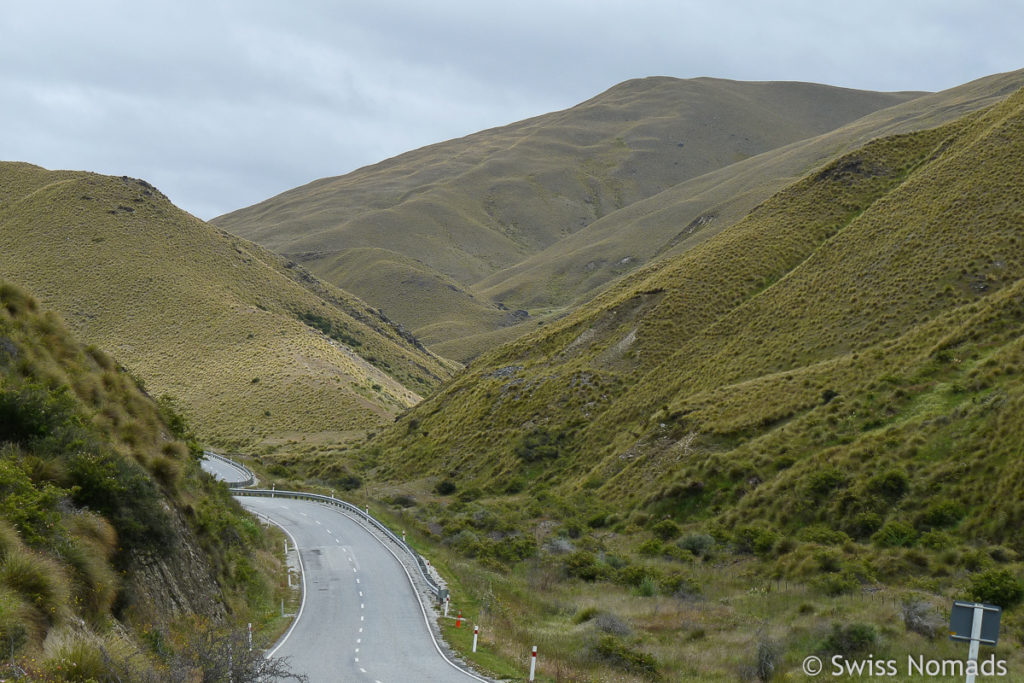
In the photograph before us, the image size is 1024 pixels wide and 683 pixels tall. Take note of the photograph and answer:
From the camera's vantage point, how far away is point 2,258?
3302 inches

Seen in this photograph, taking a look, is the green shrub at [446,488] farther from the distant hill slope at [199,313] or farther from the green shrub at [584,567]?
the distant hill slope at [199,313]

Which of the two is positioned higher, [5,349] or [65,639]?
[5,349]

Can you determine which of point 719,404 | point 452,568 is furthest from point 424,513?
point 719,404

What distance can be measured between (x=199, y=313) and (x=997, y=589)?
3143 inches

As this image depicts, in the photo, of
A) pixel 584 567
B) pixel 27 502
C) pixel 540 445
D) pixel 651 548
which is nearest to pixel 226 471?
pixel 540 445

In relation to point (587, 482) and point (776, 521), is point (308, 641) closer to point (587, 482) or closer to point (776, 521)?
point (776, 521)

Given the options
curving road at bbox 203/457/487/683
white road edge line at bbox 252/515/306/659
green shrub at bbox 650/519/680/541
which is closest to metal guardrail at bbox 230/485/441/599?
curving road at bbox 203/457/487/683

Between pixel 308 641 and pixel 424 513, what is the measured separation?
20.6 m

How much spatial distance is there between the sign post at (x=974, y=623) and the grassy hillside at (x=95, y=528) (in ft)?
27.9

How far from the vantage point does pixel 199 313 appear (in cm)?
8012

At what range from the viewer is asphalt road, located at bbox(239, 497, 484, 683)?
13789 millimetres

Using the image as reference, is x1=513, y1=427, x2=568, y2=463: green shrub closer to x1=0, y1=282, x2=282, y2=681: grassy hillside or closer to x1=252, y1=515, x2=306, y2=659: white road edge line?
x1=252, y1=515, x2=306, y2=659: white road edge line

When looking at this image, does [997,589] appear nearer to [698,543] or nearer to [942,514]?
[942,514]

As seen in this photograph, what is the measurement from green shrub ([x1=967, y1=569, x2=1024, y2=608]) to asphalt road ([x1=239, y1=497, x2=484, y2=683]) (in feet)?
32.4
